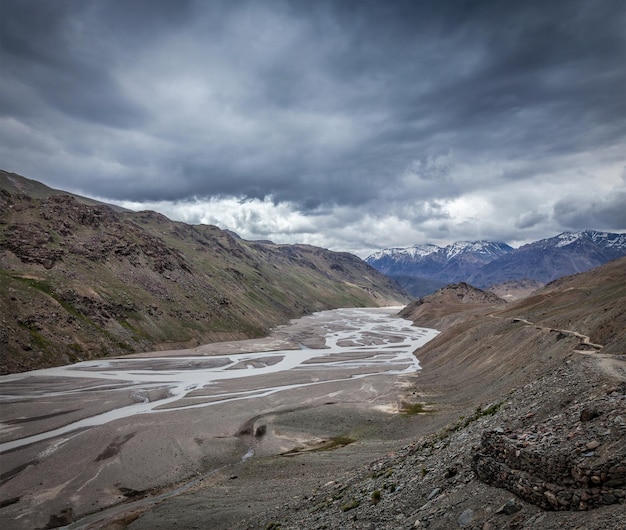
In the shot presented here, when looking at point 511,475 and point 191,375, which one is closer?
point 511,475

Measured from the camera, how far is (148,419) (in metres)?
58.5

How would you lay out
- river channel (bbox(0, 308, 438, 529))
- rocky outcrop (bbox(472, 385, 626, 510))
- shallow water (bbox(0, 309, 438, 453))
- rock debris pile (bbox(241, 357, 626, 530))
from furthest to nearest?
shallow water (bbox(0, 309, 438, 453)), river channel (bbox(0, 308, 438, 529)), rock debris pile (bbox(241, 357, 626, 530)), rocky outcrop (bbox(472, 385, 626, 510))

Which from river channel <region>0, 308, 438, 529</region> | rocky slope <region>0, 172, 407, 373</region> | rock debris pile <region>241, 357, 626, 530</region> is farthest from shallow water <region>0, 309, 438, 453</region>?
rock debris pile <region>241, 357, 626, 530</region>

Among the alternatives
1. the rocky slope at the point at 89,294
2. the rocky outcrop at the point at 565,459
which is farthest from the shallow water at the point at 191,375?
the rocky outcrop at the point at 565,459

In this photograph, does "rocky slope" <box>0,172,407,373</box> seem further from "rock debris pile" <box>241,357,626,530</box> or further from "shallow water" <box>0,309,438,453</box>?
"rock debris pile" <box>241,357,626,530</box>

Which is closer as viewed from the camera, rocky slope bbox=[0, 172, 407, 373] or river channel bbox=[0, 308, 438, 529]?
river channel bbox=[0, 308, 438, 529]

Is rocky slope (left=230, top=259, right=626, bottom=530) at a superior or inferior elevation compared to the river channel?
superior

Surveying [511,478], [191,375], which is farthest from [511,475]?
[191,375]

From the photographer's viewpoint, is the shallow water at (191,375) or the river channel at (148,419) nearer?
the river channel at (148,419)

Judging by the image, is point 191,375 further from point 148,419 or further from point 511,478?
point 511,478

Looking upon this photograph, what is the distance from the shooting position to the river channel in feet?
130

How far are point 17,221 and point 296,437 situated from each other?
488 ft

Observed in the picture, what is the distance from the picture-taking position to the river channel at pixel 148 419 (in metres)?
39.6

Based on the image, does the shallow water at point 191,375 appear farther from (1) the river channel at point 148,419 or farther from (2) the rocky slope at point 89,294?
(2) the rocky slope at point 89,294
